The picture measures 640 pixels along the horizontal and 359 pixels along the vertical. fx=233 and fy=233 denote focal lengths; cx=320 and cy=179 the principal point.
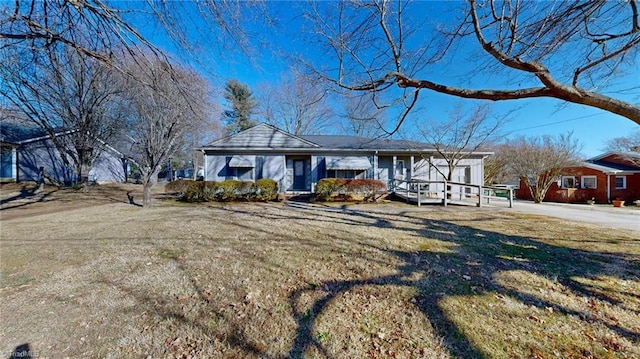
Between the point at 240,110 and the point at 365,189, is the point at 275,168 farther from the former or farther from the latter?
the point at 240,110

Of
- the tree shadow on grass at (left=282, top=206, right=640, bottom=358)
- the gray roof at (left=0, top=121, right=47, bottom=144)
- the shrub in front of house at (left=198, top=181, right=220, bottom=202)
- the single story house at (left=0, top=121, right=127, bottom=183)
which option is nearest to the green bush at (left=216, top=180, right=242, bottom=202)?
the shrub in front of house at (left=198, top=181, right=220, bottom=202)

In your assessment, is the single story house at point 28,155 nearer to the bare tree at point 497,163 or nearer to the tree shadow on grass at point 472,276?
the tree shadow on grass at point 472,276

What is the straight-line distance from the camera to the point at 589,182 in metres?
Answer: 18.4

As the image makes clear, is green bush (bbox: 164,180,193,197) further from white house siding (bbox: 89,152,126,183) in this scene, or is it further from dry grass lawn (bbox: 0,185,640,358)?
white house siding (bbox: 89,152,126,183)

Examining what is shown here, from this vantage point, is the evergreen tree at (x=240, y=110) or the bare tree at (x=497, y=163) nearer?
the bare tree at (x=497, y=163)

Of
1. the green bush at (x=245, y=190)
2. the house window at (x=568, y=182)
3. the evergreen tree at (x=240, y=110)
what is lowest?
the green bush at (x=245, y=190)

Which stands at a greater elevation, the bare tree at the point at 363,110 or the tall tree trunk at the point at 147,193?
the bare tree at the point at 363,110

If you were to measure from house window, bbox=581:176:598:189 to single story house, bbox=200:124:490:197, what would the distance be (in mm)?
11458

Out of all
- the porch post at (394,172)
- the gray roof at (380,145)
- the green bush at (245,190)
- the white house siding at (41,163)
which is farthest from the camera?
the white house siding at (41,163)

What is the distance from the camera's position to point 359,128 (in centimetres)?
2364

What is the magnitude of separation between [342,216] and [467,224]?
380 centimetres

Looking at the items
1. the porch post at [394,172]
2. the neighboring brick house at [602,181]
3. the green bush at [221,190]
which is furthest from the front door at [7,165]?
the neighboring brick house at [602,181]

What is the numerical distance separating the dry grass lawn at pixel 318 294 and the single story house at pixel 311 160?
8085 mm

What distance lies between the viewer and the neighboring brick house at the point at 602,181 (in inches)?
681
